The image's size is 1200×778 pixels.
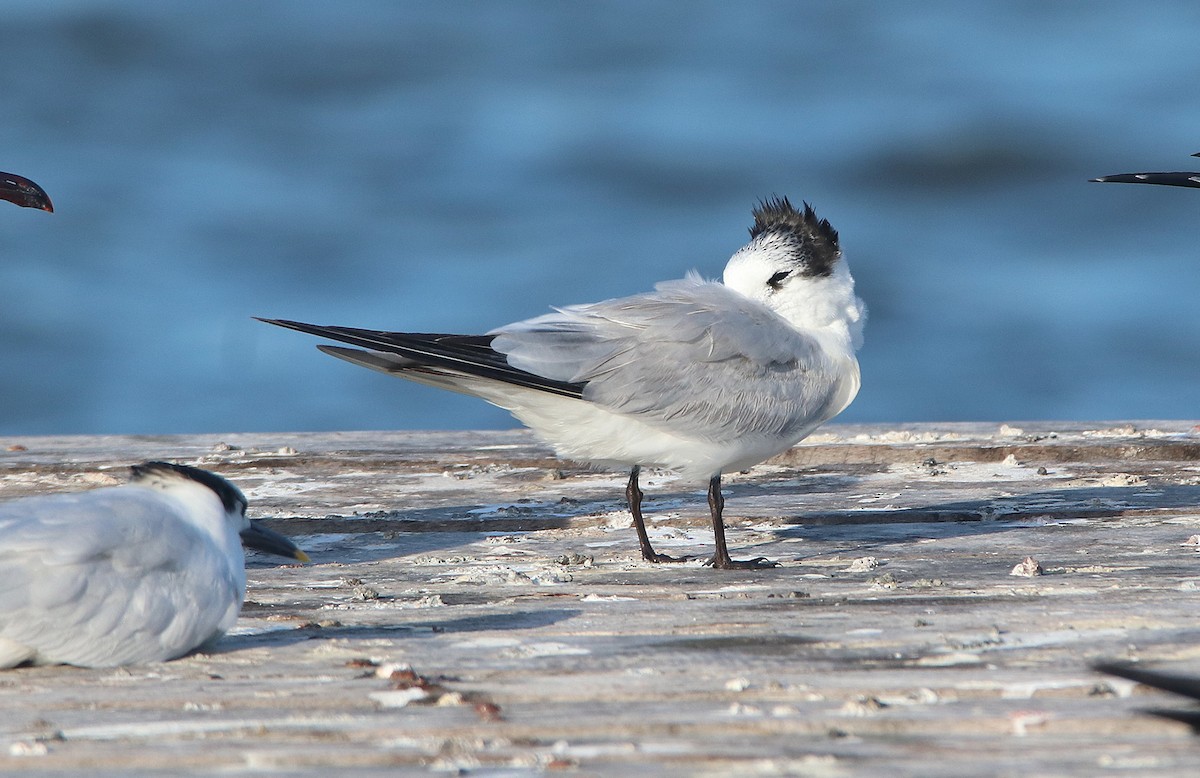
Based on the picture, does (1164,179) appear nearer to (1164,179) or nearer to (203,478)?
(1164,179)

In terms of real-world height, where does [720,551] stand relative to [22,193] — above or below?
A: below

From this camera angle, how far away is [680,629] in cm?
254

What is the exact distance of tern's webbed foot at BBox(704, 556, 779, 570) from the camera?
10.9ft

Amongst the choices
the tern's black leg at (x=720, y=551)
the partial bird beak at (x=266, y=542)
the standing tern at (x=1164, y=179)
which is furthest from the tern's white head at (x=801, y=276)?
the partial bird beak at (x=266, y=542)

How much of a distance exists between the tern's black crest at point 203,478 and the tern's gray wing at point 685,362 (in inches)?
52.8

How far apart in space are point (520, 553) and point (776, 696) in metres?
1.43

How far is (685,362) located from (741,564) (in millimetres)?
704

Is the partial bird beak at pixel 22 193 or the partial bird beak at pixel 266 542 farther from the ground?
the partial bird beak at pixel 22 193

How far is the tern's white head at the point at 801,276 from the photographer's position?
4.17m

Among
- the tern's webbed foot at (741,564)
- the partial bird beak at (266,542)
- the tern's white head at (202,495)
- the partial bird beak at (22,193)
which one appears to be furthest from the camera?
the partial bird beak at (22,193)

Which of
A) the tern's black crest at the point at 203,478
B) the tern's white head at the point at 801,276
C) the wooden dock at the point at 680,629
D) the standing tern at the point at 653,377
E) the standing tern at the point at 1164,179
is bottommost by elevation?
the wooden dock at the point at 680,629

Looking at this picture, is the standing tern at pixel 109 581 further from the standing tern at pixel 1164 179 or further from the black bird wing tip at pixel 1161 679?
the standing tern at pixel 1164 179

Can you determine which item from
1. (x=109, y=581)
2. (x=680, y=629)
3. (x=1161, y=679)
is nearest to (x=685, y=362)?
(x=680, y=629)

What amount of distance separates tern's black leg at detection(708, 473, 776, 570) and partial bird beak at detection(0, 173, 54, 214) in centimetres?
204
